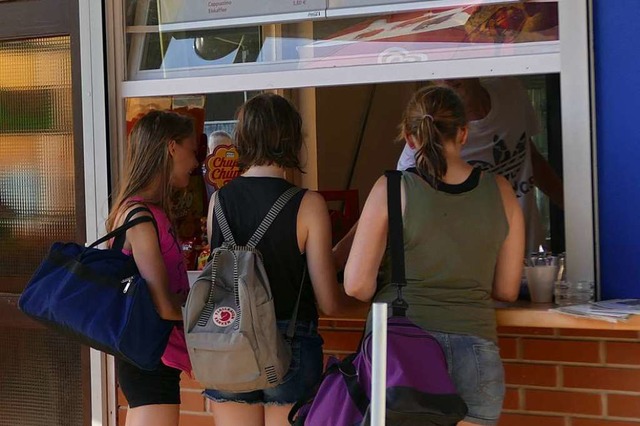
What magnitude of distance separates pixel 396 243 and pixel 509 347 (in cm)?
91

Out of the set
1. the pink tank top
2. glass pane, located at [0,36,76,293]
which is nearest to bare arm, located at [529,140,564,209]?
the pink tank top

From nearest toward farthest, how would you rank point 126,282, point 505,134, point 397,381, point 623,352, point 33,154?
point 397,381 < point 126,282 < point 623,352 < point 505,134 < point 33,154

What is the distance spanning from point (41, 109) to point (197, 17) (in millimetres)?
862

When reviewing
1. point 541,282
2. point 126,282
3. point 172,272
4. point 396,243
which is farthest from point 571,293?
point 126,282

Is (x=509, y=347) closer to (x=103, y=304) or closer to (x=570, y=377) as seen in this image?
(x=570, y=377)

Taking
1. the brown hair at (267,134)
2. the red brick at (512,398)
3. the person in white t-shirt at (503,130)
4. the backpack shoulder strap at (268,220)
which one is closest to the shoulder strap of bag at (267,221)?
the backpack shoulder strap at (268,220)

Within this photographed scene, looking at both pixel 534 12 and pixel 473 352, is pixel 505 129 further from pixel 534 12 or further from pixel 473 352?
pixel 473 352

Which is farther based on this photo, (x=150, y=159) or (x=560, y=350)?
(x=560, y=350)

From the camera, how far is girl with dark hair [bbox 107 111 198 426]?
271cm

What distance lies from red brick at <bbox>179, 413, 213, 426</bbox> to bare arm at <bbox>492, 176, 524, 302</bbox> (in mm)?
1450

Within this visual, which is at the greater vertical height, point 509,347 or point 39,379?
point 509,347

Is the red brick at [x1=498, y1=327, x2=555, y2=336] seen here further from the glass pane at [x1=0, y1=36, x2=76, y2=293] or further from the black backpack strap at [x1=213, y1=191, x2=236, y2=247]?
the glass pane at [x1=0, y1=36, x2=76, y2=293]

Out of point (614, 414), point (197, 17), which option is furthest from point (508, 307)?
point (197, 17)

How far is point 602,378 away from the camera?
2.89m
